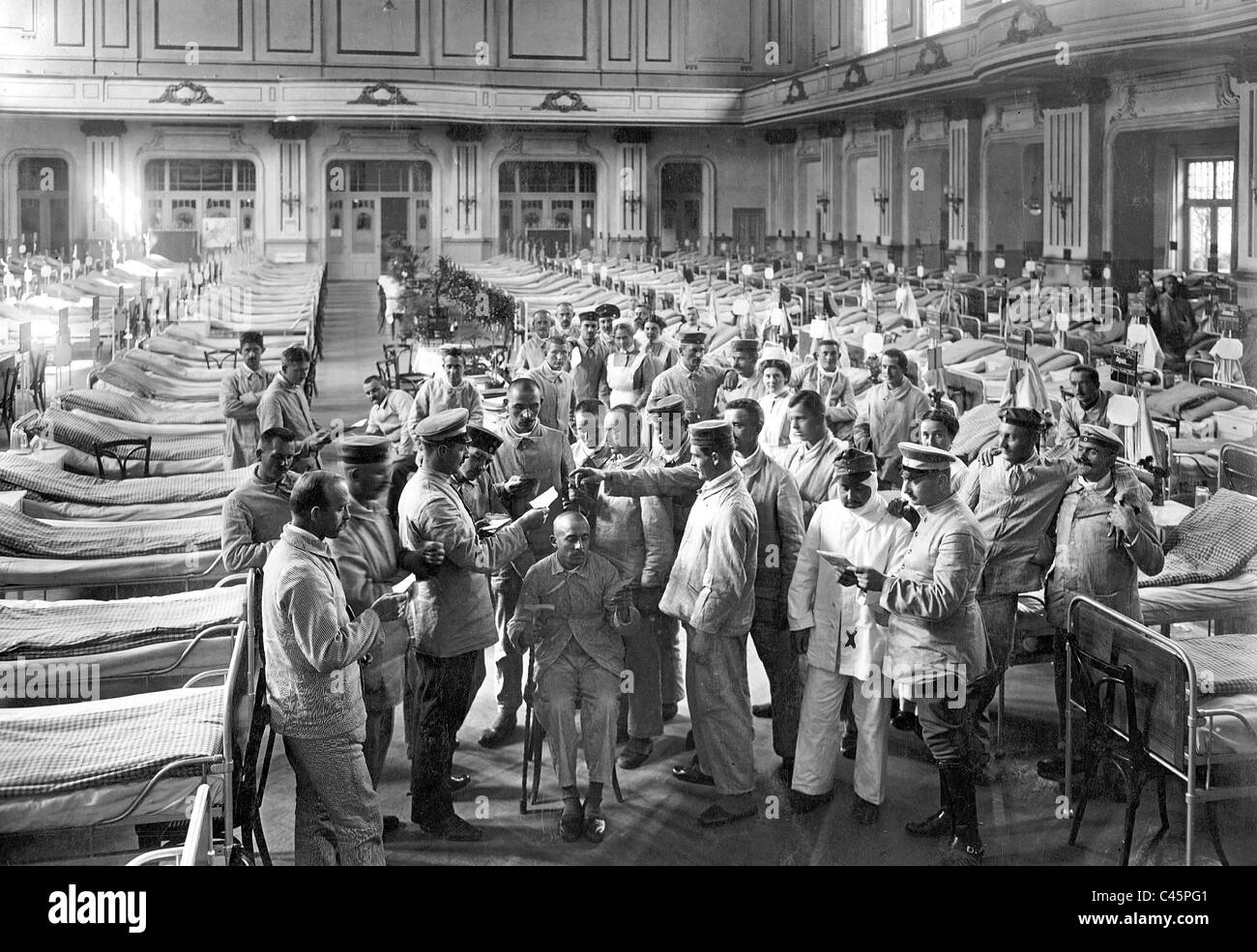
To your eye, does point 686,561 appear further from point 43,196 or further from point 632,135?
point 43,196

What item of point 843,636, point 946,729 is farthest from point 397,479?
point 946,729

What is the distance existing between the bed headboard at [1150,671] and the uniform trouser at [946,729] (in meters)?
0.46

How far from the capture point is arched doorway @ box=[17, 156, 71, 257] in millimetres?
26031

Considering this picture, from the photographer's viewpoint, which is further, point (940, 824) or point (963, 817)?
point (940, 824)

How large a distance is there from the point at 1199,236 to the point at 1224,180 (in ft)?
2.37

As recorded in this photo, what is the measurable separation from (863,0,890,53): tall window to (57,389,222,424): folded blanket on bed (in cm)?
1622

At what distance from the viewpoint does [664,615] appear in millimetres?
5387

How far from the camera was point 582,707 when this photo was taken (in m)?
4.50

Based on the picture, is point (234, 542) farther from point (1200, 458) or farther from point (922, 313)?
point (922, 313)

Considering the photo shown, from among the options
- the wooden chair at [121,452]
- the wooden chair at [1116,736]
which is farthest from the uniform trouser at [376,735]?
the wooden chair at [121,452]

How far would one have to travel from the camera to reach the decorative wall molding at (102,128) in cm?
2561

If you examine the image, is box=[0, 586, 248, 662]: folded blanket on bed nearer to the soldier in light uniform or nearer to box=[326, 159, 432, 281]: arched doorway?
the soldier in light uniform

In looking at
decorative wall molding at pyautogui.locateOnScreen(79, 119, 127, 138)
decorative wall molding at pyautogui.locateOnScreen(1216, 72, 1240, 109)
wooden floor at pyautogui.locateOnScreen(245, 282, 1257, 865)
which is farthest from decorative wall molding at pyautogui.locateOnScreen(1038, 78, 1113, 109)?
decorative wall molding at pyautogui.locateOnScreen(79, 119, 127, 138)

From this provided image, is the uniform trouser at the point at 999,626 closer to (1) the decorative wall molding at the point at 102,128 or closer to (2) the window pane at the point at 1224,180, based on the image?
(2) the window pane at the point at 1224,180
